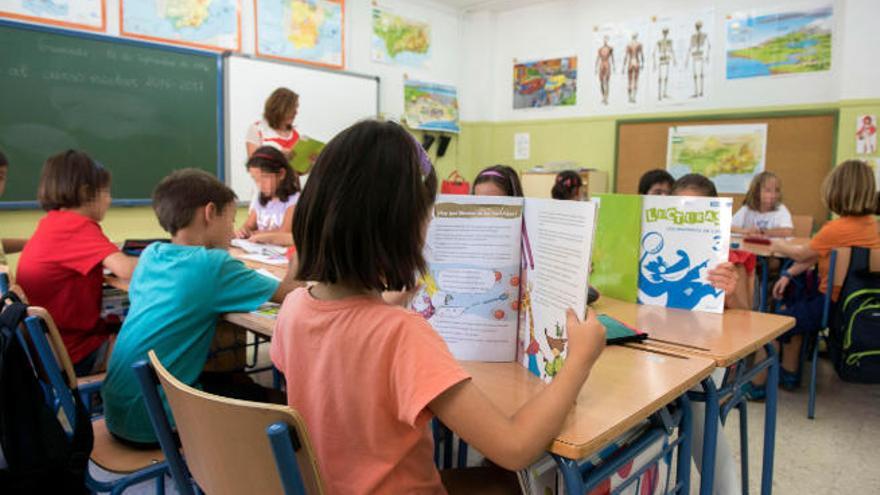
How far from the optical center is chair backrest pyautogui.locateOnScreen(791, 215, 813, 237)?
4547 mm

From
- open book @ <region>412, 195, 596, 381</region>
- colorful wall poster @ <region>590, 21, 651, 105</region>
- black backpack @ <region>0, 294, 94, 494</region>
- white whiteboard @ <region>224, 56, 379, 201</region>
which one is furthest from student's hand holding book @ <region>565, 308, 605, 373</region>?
colorful wall poster @ <region>590, 21, 651, 105</region>

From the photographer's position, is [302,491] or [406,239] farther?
[406,239]

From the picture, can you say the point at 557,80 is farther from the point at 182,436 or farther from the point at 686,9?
the point at 182,436

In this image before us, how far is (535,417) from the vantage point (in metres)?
0.88

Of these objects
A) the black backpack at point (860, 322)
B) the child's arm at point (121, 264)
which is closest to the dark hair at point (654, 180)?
the black backpack at point (860, 322)

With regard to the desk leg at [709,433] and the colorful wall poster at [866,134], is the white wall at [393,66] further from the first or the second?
the desk leg at [709,433]

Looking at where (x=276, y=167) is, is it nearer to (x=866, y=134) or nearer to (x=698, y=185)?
(x=698, y=185)

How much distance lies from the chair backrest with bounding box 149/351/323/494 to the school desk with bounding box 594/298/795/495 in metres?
0.91

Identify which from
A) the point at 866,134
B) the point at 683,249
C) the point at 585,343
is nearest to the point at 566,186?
the point at 683,249

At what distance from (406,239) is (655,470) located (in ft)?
2.43

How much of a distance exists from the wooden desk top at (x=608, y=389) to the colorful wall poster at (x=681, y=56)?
14.8ft

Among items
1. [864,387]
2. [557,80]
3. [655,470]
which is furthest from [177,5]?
[864,387]

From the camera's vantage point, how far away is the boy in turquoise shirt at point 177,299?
1517 mm

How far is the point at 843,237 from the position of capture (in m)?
3.03
